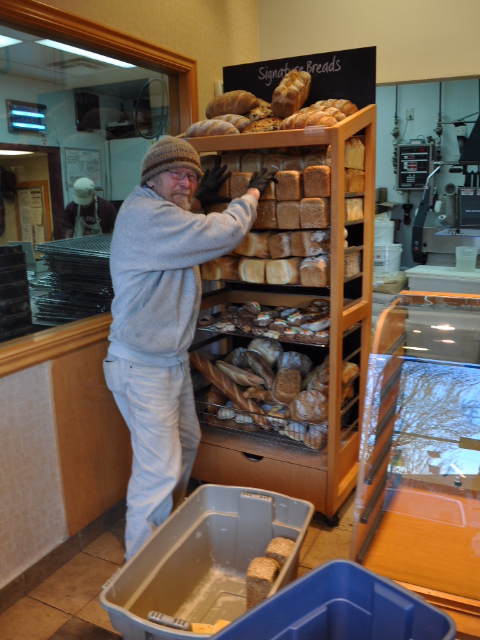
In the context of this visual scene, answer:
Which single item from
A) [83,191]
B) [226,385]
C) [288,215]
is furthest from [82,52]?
[226,385]

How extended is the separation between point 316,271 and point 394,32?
1.66 meters

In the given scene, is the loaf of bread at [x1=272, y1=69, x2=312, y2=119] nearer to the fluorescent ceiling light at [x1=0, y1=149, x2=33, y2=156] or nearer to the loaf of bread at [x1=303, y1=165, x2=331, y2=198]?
the loaf of bread at [x1=303, y1=165, x2=331, y2=198]

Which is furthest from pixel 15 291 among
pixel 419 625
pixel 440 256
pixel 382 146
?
A: pixel 382 146

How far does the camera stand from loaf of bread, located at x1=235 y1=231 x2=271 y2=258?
2609 mm

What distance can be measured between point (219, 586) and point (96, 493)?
0.71 m

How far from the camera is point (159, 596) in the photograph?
6.44ft

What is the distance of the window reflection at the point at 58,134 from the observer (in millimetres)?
2221

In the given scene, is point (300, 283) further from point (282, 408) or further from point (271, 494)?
point (271, 494)

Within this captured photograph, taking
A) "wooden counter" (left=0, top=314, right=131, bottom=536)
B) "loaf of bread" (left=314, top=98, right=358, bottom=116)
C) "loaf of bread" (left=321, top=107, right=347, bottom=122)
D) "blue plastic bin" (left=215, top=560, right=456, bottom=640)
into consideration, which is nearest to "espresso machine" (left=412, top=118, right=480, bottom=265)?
"loaf of bread" (left=314, top=98, right=358, bottom=116)

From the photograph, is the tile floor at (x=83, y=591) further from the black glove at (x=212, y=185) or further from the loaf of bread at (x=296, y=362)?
the black glove at (x=212, y=185)

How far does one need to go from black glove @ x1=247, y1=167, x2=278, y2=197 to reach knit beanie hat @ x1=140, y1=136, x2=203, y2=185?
13.9 inches

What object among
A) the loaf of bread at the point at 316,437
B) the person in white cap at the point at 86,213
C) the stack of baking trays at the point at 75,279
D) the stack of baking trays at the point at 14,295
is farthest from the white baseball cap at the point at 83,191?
the loaf of bread at the point at 316,437

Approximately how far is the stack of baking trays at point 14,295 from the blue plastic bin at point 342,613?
152 centimetres

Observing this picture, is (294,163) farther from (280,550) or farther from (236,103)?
(280,550)
